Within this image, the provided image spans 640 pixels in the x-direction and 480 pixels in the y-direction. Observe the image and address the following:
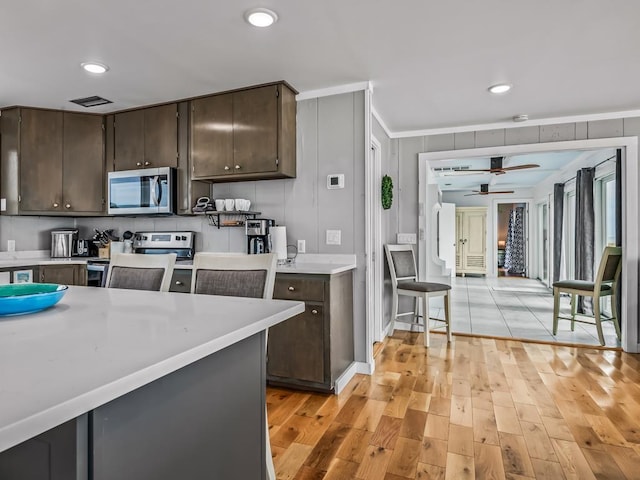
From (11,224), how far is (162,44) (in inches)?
105

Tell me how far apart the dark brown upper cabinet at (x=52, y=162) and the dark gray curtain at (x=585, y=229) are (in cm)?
587

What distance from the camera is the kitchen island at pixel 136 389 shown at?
0.63m

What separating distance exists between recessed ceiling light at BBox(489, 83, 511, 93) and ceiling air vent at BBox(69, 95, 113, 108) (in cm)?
322

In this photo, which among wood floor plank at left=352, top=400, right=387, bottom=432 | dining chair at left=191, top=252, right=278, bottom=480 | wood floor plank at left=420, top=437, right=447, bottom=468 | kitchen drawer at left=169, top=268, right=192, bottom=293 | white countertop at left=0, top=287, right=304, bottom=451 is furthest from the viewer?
kitchen drawer at left=169, top=268, right=192, bottom=293

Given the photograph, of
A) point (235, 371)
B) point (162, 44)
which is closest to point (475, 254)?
point (162, 44)

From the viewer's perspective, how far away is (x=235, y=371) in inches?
43.6

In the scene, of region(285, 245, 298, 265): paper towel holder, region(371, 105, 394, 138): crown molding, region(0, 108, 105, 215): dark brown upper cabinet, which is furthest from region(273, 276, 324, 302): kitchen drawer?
region(0, 108, 105, 215): dark brown upper cabinet

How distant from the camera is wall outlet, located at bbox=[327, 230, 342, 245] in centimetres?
308

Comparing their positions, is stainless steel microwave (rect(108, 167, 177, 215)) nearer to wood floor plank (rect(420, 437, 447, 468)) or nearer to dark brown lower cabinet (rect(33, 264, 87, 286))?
dark brown lower cabinet (rect(33, 264, 87, 286))

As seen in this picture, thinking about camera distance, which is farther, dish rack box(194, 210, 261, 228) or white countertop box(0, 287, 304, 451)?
dish rack box(194, 210, 261, 228)

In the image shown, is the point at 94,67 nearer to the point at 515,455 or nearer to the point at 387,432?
the point at 387,432

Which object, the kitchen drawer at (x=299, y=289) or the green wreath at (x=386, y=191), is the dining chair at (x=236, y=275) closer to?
the kitchen drawer at (x=299, y=289)

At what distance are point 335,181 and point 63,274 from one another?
260 centimetres

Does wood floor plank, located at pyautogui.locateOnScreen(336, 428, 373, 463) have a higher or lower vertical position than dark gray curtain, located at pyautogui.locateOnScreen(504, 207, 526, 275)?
lower
